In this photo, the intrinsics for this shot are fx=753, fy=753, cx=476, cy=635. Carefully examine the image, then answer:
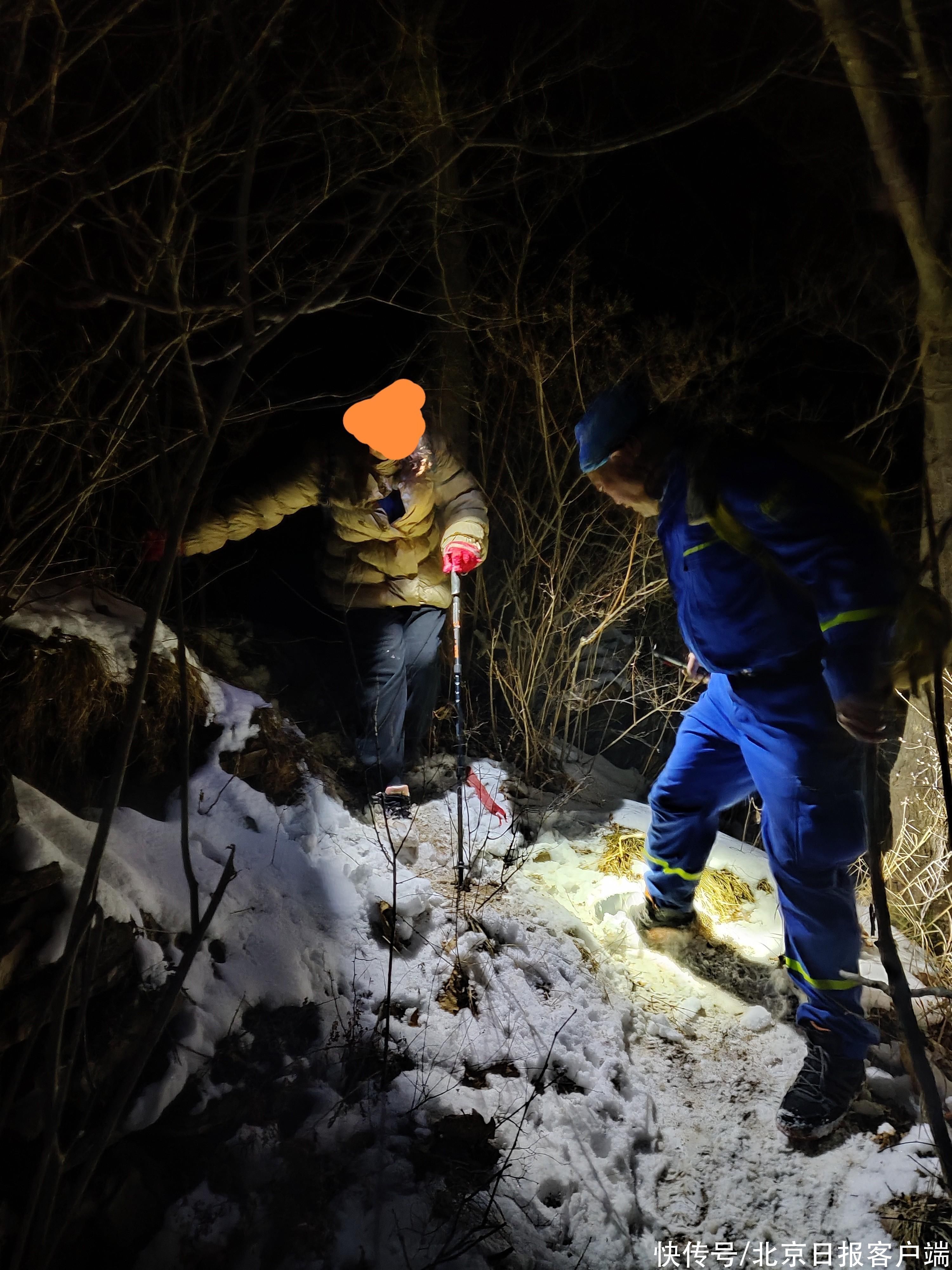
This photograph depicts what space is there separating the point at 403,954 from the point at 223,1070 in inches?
35.7

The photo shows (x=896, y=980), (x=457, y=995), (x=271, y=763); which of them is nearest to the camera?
(x=896, y=980)

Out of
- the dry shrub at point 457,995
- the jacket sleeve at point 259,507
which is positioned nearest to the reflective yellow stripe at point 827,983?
the dry shrub at point 457,995

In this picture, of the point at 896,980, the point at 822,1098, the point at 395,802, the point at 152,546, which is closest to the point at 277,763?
the point at 395,802

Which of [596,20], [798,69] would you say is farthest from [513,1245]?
[596,20]

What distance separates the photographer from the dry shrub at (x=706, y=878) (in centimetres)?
383

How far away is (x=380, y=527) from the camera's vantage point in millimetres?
4035

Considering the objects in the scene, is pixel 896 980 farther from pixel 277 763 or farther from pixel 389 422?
pixel 389 422

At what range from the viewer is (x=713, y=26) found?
5.73 meters

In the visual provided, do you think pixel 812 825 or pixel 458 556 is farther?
pixel 458 556

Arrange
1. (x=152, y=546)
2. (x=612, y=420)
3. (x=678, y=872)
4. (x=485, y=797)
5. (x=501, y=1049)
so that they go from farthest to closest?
(x=485, y=797)
(x=678, y=872)
(x=152, y=546)
(x=501, y=1049)
(x=612, y=420)

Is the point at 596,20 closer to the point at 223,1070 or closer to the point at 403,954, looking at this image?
the point at 403,954

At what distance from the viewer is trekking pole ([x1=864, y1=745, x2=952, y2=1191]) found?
4.38 feet

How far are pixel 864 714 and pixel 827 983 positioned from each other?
3.61 ft

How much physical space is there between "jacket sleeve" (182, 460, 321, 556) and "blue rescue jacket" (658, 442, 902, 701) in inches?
77.6
